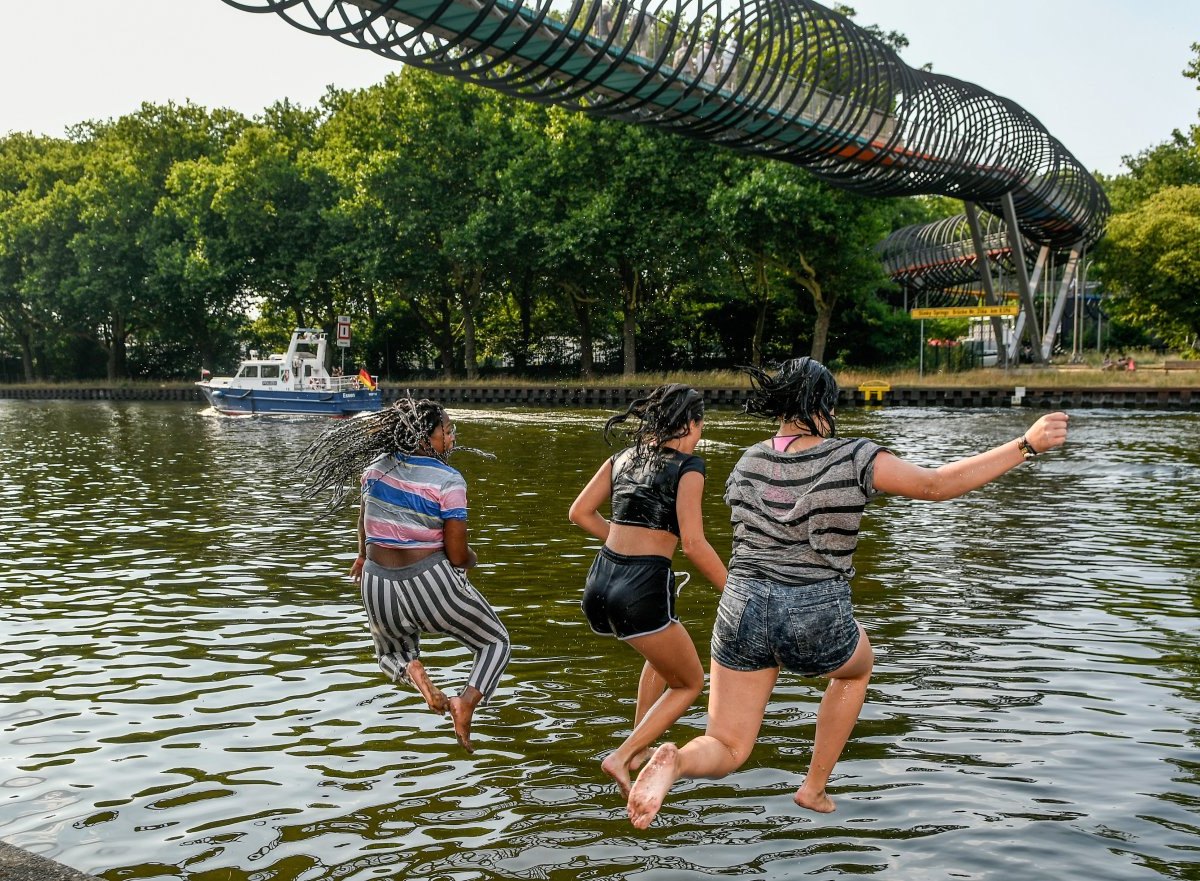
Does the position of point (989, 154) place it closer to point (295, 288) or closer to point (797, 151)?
point (797, 151)

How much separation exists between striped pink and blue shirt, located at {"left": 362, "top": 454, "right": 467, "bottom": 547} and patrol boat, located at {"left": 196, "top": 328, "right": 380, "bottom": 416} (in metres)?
38.8

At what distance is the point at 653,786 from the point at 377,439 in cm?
250

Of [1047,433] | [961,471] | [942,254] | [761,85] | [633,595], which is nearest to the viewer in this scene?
[1047,433]

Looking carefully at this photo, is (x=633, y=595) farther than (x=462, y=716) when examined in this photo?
No

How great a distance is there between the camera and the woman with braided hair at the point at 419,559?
A: 20.0 feet

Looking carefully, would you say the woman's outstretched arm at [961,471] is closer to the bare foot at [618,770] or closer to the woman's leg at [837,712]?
the woman's leg at [837,712]

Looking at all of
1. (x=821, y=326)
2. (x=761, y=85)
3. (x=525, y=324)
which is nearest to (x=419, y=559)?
(x=761, y=85)

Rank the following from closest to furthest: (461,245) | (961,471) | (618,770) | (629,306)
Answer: (961,471) → (618,770) → (461,245) → (629,306)

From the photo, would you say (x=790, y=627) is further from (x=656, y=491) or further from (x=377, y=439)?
(x=377, y=439)

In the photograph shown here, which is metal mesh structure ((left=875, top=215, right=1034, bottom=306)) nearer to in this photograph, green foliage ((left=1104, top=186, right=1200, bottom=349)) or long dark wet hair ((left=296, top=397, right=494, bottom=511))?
green foliage ((left=1104, top=186, right=1200, bottom=349))

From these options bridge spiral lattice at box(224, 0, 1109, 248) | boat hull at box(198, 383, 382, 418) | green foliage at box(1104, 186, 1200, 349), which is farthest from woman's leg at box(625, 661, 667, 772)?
green foliage at box(1104, 186, 1200, 349)

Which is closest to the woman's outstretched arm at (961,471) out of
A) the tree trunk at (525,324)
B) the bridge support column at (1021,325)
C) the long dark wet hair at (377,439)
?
the long dark wet hair at (377,439)

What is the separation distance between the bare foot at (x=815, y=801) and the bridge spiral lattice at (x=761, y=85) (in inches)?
677

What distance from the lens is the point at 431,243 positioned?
61.3m
